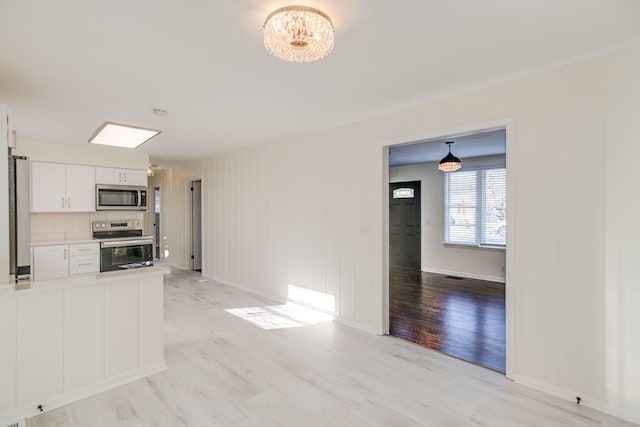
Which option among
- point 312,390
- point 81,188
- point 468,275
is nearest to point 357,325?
point 312,390

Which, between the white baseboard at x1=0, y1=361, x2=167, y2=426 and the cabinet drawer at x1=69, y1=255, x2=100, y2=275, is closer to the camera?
the white baseboard at x1=0, y1=361, x2=167, y2=426

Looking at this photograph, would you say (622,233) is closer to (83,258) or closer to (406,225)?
(406,225)

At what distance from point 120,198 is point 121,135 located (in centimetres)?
150

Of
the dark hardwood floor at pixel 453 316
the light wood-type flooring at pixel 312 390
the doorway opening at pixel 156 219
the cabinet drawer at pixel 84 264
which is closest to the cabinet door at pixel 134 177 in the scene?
the cabinet drawer at pixel 84 264

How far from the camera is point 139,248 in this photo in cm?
535

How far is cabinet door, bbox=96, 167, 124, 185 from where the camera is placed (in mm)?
5211

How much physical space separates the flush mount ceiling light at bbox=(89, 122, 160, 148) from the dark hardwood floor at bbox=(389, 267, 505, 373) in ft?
13.2

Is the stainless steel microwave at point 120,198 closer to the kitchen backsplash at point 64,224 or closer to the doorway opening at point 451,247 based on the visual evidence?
the kitchen backsplash at point 64,224

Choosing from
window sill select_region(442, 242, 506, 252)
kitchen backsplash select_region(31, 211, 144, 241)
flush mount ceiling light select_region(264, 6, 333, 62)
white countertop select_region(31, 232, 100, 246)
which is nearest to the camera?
flush mount ceiling light select_region(264, 6, 333, 62)

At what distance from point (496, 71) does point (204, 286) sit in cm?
523

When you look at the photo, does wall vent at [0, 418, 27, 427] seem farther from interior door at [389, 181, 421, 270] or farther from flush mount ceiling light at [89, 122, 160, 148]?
interior door at [389, 181, 421, 270]

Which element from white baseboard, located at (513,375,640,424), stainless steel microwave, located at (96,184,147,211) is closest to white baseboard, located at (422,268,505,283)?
white baseboard, located at (513,375,640,424)

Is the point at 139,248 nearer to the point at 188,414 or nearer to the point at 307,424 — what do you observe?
the point at 188,414

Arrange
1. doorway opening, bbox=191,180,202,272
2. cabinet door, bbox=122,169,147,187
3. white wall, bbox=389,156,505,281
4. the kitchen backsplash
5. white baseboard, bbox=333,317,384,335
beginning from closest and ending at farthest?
1. white baseboard, bbox=333,317,384,335
2. the kitchen backsplash
3. cabinet door, bbox=122,169,147,187
4. white wall, bbox=389,156,505,281
5. doorway opening, bbox=191,180,202,272
